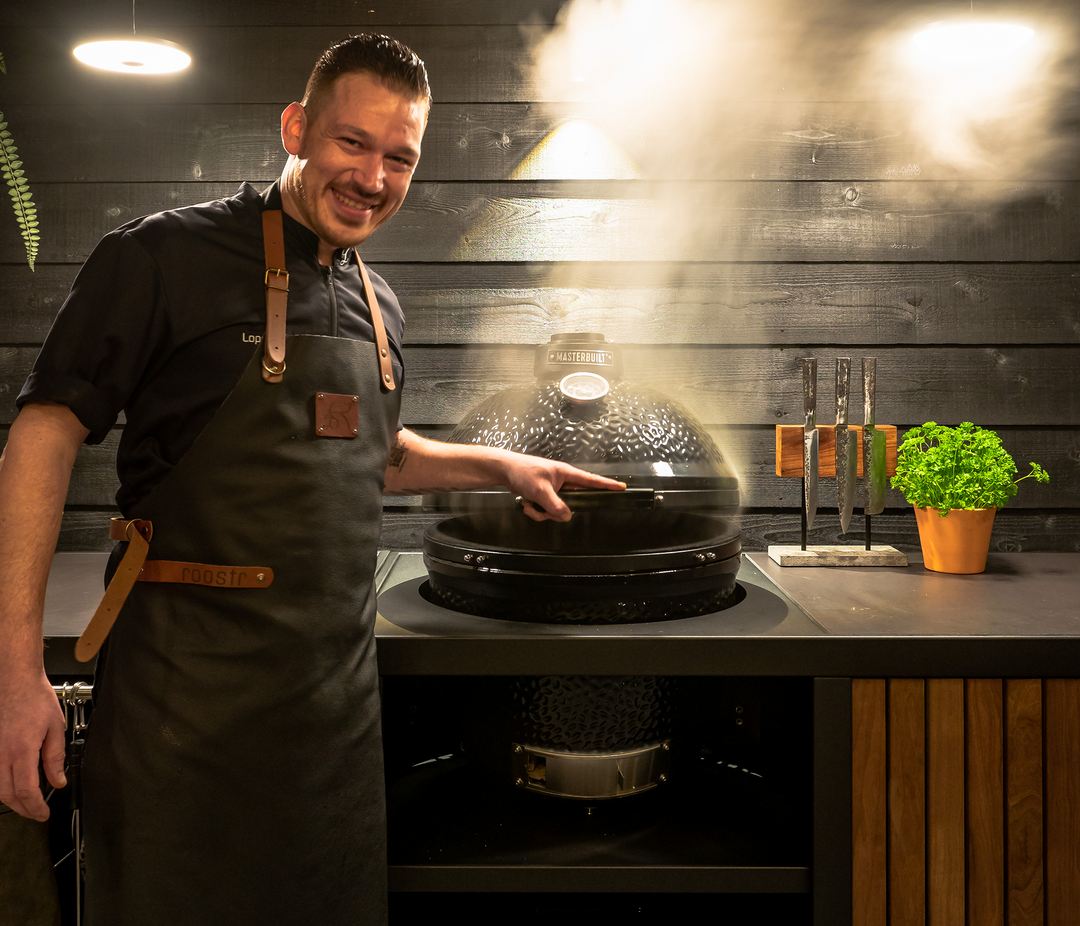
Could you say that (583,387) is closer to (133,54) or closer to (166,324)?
(166,324)

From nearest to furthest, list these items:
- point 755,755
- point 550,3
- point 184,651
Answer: point 184,651, point 755,755, point 550,3

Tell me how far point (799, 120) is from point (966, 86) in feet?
1.31

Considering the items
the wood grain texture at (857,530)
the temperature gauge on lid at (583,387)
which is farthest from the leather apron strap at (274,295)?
the wood grain texture at (857,530)

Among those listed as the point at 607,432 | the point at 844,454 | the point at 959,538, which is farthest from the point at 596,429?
the point at 959,538

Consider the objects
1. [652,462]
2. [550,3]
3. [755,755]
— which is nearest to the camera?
[652,462]

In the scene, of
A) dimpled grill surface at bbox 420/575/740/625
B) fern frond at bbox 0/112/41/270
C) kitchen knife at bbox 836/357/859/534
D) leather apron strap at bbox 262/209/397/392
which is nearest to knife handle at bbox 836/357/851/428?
kitchen knife at bbox 836/357/859/534

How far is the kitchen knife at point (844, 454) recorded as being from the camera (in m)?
1.59

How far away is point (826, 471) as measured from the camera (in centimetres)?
168

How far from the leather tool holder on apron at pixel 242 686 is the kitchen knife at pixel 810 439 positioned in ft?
3.37

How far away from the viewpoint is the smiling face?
1.02m

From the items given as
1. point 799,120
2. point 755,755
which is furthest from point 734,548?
point 799,120

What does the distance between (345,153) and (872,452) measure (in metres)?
1.24

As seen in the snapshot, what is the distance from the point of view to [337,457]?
101 cm

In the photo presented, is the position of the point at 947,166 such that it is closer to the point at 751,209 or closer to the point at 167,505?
the point at 751,209
